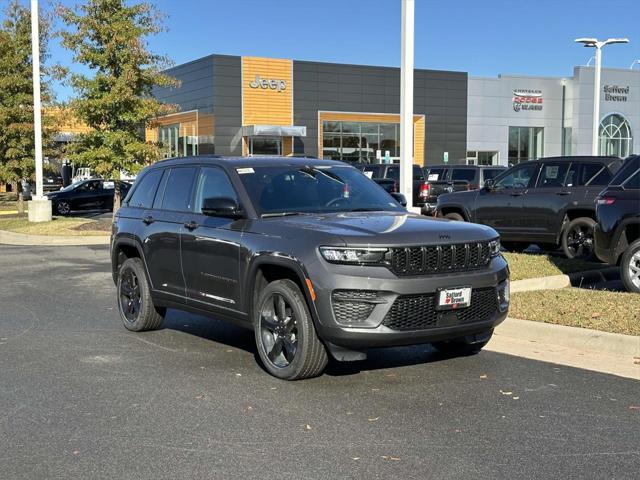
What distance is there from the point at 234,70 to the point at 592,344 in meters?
42.2

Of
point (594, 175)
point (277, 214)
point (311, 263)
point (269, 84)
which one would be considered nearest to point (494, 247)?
point (311, 263)

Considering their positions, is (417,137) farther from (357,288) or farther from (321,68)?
(357,288)

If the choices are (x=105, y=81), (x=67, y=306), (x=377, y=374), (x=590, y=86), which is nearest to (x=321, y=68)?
(x=590, y=86)

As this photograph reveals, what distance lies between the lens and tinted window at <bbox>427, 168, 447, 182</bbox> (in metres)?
24.0

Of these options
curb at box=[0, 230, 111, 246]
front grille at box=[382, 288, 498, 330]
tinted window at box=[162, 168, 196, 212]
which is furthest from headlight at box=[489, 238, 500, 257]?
curb at box=[0, 230, 111, 246]

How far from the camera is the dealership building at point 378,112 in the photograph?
47.4 m

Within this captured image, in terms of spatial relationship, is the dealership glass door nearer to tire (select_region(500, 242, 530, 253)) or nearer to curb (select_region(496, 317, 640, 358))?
tire (select_region(500, 242, 530, 253))

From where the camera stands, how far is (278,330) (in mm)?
6141

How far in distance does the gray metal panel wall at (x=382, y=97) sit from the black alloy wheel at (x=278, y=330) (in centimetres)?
4393

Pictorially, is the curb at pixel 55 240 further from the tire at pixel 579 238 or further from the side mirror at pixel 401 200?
the side mirror at pixel 401 200

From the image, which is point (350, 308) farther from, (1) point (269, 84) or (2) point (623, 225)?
(1) point (269, 84)

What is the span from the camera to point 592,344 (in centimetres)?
711

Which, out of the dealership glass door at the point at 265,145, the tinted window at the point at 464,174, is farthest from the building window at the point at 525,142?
the tinted window at the point at 464,174

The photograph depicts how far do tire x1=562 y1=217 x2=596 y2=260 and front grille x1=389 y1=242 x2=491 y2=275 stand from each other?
7517 mm
